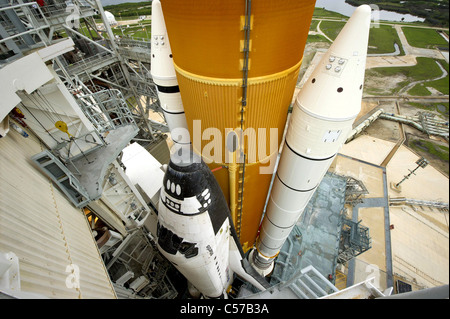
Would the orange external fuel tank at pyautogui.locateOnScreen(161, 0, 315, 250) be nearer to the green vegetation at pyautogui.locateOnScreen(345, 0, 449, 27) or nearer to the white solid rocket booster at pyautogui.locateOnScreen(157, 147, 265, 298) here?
the white solid rocket booster at pyautogui.locateOnScreen(157, 147, 265, 298)

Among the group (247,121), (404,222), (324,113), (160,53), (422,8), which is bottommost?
(404,222)

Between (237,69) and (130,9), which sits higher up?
(237,69)

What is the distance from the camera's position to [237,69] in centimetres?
296

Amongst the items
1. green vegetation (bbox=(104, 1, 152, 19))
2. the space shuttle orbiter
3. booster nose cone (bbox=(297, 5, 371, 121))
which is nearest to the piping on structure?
the space shuttle orbiter

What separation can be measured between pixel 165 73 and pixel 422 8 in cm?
429

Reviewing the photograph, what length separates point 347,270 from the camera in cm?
974

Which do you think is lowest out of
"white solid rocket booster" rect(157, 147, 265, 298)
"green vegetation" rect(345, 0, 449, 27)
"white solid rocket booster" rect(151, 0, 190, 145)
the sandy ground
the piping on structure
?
the sandy ground

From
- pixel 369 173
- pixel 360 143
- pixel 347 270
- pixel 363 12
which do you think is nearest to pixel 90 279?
pixel 363 12

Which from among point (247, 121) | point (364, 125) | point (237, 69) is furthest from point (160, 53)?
point (364, 125)

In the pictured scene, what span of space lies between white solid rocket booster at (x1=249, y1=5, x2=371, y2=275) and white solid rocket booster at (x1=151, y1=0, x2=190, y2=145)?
2.83 m

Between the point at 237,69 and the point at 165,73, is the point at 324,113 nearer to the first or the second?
the point at 237,69

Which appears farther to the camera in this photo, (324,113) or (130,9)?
(130,9)

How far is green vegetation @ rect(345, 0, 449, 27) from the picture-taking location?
167 cm

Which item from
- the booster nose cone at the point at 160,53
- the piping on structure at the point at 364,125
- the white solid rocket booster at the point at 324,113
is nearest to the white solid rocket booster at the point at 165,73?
Result: the booster nose cone at the point at 160,53
